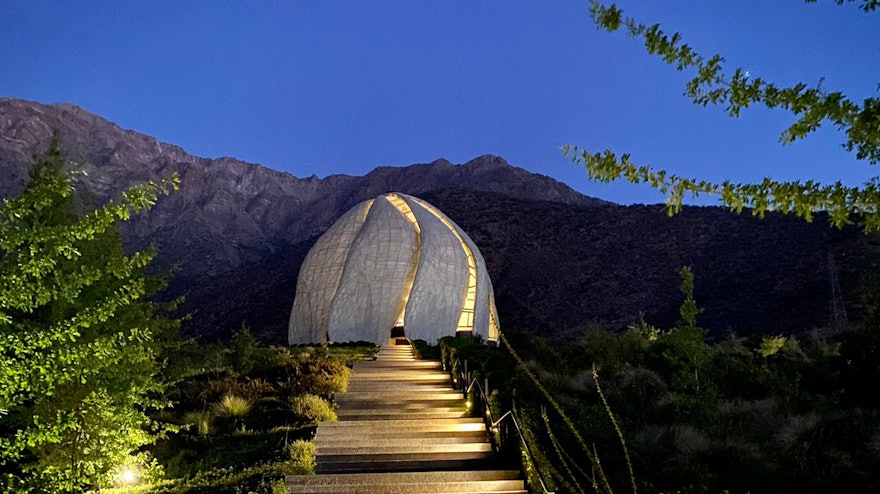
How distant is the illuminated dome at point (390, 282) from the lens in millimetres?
21688

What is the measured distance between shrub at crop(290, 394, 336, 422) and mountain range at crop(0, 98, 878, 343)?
4.71m

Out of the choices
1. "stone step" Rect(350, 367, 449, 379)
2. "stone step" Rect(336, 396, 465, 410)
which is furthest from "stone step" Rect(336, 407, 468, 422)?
"stone step" Rect(350, 367, 449, 379)

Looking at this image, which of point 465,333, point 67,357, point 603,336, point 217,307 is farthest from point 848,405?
point 217,307

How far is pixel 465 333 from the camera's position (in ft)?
74.9

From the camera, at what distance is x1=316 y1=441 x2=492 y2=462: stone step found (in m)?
6.38

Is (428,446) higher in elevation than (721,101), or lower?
lower

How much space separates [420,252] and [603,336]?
8038 mm

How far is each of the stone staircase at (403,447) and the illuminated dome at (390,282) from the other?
11.5 metres

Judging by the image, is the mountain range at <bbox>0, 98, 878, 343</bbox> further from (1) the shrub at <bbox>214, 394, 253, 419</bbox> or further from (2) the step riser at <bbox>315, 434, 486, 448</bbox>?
(1) the shrub at <bbox>214, 394, 253, 419</bbox>

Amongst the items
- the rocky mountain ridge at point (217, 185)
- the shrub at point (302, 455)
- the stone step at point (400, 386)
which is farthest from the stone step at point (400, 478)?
the rocky mountain ridge at point (217, 185)

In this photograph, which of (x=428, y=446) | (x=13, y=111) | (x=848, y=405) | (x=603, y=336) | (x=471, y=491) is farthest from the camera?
(x=13, y=111)

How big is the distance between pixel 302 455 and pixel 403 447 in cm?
122

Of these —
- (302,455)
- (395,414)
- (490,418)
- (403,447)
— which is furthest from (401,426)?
(302,455)

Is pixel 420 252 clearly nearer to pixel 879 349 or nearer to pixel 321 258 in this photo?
pixel 321 258
